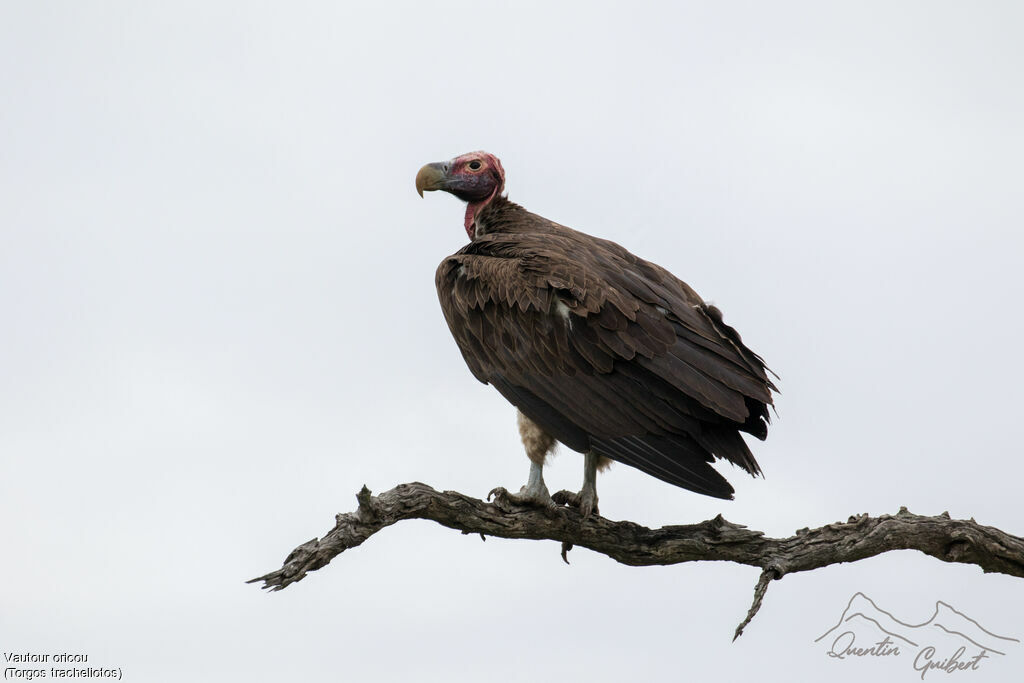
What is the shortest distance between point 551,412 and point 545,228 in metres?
2.03

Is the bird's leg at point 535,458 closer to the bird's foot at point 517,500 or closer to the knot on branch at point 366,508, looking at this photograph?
the bird's foot at point 517,500

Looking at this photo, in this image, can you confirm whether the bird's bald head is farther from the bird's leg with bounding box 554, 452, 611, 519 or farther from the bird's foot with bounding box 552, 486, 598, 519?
the bird's foot with bounding box 552, 486, 598, 519

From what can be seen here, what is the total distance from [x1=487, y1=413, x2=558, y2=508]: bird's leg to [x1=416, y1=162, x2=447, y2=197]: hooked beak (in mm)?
2713

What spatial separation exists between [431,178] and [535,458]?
10.4 ft

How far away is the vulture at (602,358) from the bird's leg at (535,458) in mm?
10

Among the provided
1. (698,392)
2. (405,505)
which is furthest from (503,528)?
(698,392)

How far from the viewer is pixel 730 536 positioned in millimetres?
8438

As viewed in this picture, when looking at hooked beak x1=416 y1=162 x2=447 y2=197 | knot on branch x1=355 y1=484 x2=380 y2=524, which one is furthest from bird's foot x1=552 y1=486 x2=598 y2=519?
hooked beak x1=416 y1=162 x2=447 y2=197

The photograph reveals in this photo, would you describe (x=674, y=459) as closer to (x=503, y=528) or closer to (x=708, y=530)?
(x=708, y=530)

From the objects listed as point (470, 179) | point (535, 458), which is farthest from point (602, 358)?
point (470, 179)

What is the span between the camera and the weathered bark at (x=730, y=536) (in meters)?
8.22

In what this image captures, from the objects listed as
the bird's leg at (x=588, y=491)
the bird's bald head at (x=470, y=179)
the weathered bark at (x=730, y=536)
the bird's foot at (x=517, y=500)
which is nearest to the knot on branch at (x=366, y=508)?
the weathered bark at (x=730, y=536)

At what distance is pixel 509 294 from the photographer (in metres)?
9.24

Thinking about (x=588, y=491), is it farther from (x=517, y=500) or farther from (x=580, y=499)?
(x=517, y=500)
